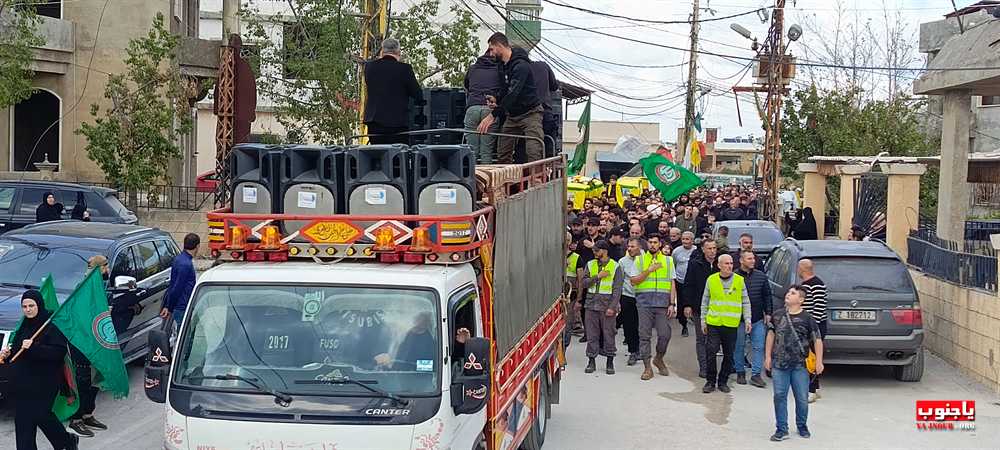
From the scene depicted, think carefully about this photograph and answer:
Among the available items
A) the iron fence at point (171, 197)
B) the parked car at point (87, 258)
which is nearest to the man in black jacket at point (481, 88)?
the parked car at point (87, 258)

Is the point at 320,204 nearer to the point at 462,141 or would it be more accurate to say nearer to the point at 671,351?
the point at 462,141

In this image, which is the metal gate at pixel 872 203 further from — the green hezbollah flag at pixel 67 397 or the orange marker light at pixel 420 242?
the orange marker light at pixel 420 242

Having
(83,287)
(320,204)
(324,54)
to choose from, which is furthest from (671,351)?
(324,54)

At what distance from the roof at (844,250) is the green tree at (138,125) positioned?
18.2 meters

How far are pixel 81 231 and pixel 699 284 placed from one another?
7.60 meters

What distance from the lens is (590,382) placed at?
14.6 m

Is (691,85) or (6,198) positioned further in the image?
(691,85)

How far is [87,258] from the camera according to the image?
12.8 meters

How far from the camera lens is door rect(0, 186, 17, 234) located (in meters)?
21.3

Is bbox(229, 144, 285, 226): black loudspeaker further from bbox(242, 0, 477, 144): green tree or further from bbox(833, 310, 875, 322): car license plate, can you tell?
bbox(242, 0, 477, 144): green tree

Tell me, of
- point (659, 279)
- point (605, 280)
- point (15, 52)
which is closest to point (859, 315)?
point (659, 279)

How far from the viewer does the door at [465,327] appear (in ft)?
22.4

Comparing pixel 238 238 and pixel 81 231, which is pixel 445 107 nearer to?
pixel 81 231

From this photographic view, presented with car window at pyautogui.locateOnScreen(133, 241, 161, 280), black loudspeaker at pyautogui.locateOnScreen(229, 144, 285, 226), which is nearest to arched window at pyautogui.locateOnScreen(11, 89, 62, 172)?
car window at pyautogui.locateOnScreen(133, 241, 161, 280)
